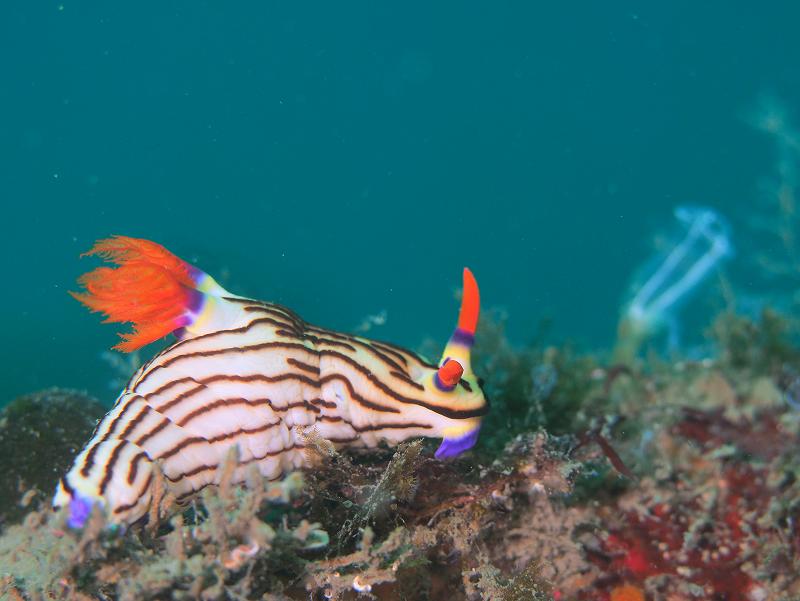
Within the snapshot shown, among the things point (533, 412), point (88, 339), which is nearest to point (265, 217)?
point (88, 339)

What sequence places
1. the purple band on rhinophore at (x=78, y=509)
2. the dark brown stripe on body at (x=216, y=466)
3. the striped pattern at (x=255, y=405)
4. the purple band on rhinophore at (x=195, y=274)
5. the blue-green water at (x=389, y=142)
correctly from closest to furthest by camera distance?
the purple band on rhinophore at (x=78, y=509) < the striped pattern at (x=255, y=405) < the dark brown stripe on body at (x=216, y=466) < the purple band on rhinophore at (x=195, y=274) < the blue-green water at (x=389, y=142)

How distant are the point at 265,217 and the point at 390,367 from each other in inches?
1591

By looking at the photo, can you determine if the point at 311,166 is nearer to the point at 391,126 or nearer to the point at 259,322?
the point at 391,126

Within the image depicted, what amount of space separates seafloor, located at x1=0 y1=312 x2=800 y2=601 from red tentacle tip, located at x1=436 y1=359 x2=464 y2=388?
0.34m

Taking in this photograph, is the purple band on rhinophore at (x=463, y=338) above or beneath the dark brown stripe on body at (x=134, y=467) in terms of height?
above

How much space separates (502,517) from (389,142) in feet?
148

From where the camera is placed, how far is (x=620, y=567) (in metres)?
3.39

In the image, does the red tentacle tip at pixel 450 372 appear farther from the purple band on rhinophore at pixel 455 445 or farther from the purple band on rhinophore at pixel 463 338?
the purple band on rhinophore at pixel 455 445

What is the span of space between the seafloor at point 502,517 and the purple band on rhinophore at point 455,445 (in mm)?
87

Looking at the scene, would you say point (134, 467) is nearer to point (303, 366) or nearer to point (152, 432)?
point (152, 432)

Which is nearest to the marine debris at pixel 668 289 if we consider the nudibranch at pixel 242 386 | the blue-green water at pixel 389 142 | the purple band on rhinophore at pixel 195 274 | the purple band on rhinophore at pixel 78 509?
the nudibranch at pixel 242 386

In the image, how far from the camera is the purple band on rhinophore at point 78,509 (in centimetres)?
241

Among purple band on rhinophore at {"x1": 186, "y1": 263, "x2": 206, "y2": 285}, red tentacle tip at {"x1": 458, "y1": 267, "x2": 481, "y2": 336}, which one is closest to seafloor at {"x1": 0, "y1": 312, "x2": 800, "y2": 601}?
red tentacle tip at {"x1": 458, "y1": 267, "x2": 481, "y2": 336}

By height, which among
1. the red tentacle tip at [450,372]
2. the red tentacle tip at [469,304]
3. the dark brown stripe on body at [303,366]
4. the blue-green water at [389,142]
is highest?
the blue-green water at [389,142]
